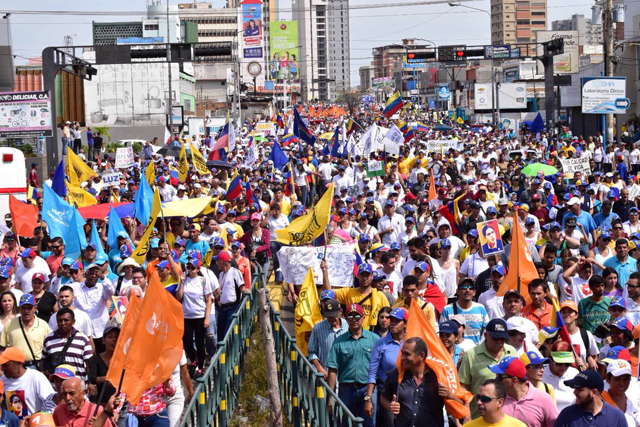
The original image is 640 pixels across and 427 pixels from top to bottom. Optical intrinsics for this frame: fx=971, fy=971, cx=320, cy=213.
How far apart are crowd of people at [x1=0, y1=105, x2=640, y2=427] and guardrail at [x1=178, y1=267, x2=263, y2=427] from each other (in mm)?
249

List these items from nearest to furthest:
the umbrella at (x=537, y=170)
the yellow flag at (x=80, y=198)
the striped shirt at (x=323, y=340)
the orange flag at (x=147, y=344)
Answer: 1. the orange flag at (x=147, y=344)
2. the striped shirt at (x=323, y=340)
3. the yellow flag at (x=80, y=198)
4. the umbrella at (x=537, y=170)

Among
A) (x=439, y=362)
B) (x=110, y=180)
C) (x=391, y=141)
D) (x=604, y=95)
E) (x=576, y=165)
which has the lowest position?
(x=439, y=362)

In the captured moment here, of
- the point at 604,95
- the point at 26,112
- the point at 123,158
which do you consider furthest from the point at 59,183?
the point at 604,95

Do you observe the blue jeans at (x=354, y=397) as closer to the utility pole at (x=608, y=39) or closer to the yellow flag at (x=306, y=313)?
the yellow flag at (x=306, y=313)

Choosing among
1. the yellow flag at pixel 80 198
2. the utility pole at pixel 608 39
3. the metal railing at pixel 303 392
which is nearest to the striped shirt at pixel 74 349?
the metal railing at pixel 303 392

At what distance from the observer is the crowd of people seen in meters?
6.50

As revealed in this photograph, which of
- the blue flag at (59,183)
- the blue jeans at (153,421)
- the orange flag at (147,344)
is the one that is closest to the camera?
the orange flag at (147,344)

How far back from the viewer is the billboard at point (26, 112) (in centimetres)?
3145

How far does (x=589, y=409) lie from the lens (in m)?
5.82

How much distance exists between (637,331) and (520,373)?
7.86 feet

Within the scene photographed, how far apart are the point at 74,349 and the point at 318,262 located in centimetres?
385

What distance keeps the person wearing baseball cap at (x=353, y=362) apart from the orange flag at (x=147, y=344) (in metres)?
1.57

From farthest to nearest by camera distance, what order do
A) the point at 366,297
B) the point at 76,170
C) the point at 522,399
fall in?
the point at 76,170
the point at 366,297
the point at 522,399

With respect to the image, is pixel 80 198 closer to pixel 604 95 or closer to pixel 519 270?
pixel 519 270
